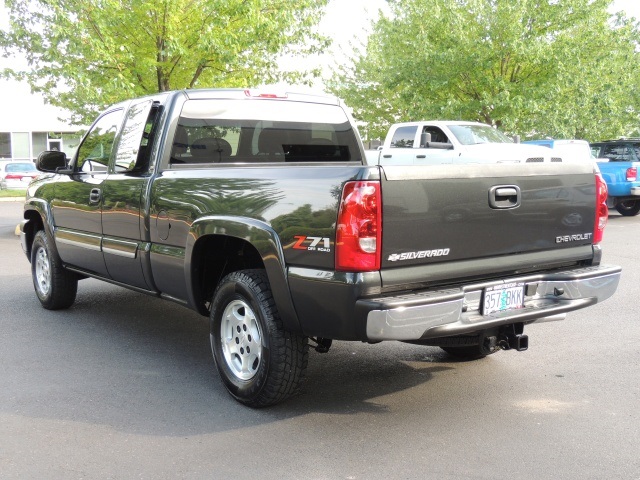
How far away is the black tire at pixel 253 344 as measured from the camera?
13.9ft

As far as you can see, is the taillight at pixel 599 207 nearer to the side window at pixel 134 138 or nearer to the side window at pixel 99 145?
the side window at pixel 134 138

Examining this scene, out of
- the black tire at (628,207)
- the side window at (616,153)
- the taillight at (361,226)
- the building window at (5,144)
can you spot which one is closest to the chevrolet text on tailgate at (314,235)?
the taillight at (361,226)

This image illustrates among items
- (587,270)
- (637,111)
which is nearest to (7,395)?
(587,270)

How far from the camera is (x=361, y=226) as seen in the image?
3.76m

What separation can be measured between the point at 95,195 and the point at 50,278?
1557mm

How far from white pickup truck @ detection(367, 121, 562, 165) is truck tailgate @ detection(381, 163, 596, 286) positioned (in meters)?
11.0

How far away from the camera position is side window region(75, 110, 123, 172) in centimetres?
614

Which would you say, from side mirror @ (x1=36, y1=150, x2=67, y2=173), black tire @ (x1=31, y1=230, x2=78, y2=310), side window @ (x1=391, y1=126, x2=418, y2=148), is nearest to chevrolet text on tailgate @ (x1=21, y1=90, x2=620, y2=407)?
side mirror @ (x1=36, y1=150, x2=67, y2=173)

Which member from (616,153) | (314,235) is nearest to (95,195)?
(314,235)

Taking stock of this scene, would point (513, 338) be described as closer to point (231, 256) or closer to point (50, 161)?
point (231, 256)

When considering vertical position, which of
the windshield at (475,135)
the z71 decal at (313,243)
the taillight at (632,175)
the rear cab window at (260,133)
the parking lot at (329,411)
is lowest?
the parking lot at (329,411)

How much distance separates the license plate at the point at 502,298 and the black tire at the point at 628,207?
16.4 m

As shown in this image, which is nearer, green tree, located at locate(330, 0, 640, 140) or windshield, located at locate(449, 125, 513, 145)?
windshield, located at locate(449, 125, 513, 145)

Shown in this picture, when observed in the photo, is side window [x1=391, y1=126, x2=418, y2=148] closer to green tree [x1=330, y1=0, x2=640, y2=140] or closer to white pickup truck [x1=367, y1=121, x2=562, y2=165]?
white pickup truck [x1=367, y1=121, x2=562, y2=165]
